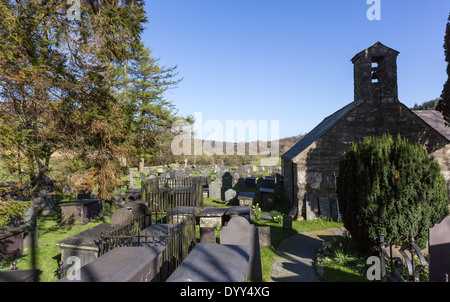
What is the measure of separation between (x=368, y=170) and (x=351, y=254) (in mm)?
2573

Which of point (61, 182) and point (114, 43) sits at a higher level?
point (114, 43)

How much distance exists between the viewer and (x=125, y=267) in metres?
4.02

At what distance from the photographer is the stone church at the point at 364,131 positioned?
11758mm

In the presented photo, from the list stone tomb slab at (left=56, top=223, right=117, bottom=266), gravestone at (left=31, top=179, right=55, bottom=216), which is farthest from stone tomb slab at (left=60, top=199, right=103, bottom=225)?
stone tomb slab at (left=56, top=223, right=117, bottom=266)

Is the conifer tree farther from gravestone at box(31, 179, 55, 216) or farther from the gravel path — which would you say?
gravestone at box(31, 179, 55, 216)

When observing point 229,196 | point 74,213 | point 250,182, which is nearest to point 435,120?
point 229,196

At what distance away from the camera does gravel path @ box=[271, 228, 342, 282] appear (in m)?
6.84

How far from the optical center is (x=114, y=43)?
30.1 ft

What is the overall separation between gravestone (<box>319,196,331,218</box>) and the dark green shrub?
5.05m

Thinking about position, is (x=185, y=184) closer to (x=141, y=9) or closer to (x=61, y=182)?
(x=61, y=182)

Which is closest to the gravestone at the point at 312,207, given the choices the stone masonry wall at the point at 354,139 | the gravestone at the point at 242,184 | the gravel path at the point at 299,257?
the stone masonry wall at the point at 354,139

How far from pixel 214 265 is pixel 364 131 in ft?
36.5

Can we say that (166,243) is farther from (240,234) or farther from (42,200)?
(42,200)
